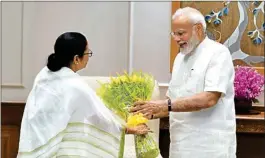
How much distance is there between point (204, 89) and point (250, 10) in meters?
1.40

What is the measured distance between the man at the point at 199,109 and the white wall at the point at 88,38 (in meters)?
1.08

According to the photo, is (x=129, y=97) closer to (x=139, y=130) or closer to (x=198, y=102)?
(x=139, y=130)

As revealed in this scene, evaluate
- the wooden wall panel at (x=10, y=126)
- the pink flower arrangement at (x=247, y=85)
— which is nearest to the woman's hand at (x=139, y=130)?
the pink flower arrangement at (x=247, y=85)

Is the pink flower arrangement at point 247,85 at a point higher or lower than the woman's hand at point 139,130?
higher

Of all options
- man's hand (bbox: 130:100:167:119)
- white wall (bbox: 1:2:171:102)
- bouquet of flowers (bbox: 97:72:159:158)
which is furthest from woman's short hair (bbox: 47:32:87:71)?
white wall (bbox: 1:2:171:102)

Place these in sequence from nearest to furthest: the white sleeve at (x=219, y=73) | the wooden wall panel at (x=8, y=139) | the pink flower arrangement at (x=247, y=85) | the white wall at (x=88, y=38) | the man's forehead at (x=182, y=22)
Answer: the white sleeve at (x=219, y=73), the man's forehead at (x=182, y=22), the pink flower arrangement at (x=247, y=85), the white wall at (x=88, y=38), the wooden wall panel at (x=8, y=139)

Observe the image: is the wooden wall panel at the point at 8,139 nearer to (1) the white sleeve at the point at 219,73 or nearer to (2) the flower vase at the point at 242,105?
(2) the flower vase at the point at 242,105

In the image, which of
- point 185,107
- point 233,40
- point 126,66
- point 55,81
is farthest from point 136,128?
point 233,40

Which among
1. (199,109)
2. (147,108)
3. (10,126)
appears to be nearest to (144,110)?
(147,108)

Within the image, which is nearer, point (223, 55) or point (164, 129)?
point (223, 55)

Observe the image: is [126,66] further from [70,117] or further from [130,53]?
[70,117]

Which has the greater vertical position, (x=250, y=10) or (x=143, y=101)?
(x=250, y=10)

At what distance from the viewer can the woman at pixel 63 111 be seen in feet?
7.56

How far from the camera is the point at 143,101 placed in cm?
241
